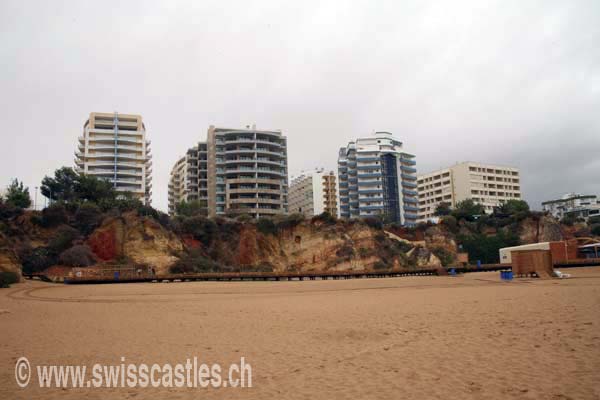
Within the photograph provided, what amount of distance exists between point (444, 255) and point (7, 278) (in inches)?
2319

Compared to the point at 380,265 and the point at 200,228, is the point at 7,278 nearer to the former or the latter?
the point at 200,228

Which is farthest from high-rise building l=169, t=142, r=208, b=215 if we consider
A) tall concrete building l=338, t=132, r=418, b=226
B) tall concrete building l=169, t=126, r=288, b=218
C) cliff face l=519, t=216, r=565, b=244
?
cliff face l=519, t=216, r=565, b=244

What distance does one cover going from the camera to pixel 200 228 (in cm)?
6072

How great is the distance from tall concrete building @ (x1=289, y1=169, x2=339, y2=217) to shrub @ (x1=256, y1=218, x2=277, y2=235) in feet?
216

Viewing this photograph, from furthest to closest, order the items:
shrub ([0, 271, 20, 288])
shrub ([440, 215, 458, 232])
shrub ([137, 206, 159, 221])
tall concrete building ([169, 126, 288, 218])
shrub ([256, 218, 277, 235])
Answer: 1. tall concrete building ([169, 126, 288, 218])
2. shrub ([440, 215, 458, 232])
3. shrub ([256, 218, 277, 235])
4. shrub ([137, 206, 159, 221])
5. shrub ([0, 271, 20, 288])

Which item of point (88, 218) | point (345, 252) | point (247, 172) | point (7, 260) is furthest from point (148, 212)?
point (247, 172)

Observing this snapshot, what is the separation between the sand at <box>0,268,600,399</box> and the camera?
24.4 feet

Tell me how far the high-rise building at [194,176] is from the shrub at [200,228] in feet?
143

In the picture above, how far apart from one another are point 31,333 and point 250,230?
49016 millimetres

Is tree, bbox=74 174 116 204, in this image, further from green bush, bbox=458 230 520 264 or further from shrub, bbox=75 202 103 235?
green bush, bbox=458 230 520 264

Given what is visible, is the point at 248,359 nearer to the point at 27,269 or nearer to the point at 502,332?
the point at 502,332

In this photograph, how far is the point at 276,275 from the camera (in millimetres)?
45812

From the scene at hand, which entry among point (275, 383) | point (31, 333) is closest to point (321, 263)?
point (31, 333)

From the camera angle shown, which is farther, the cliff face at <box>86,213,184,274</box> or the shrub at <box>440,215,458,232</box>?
the shrub at <box>440,215,458,232</box>
